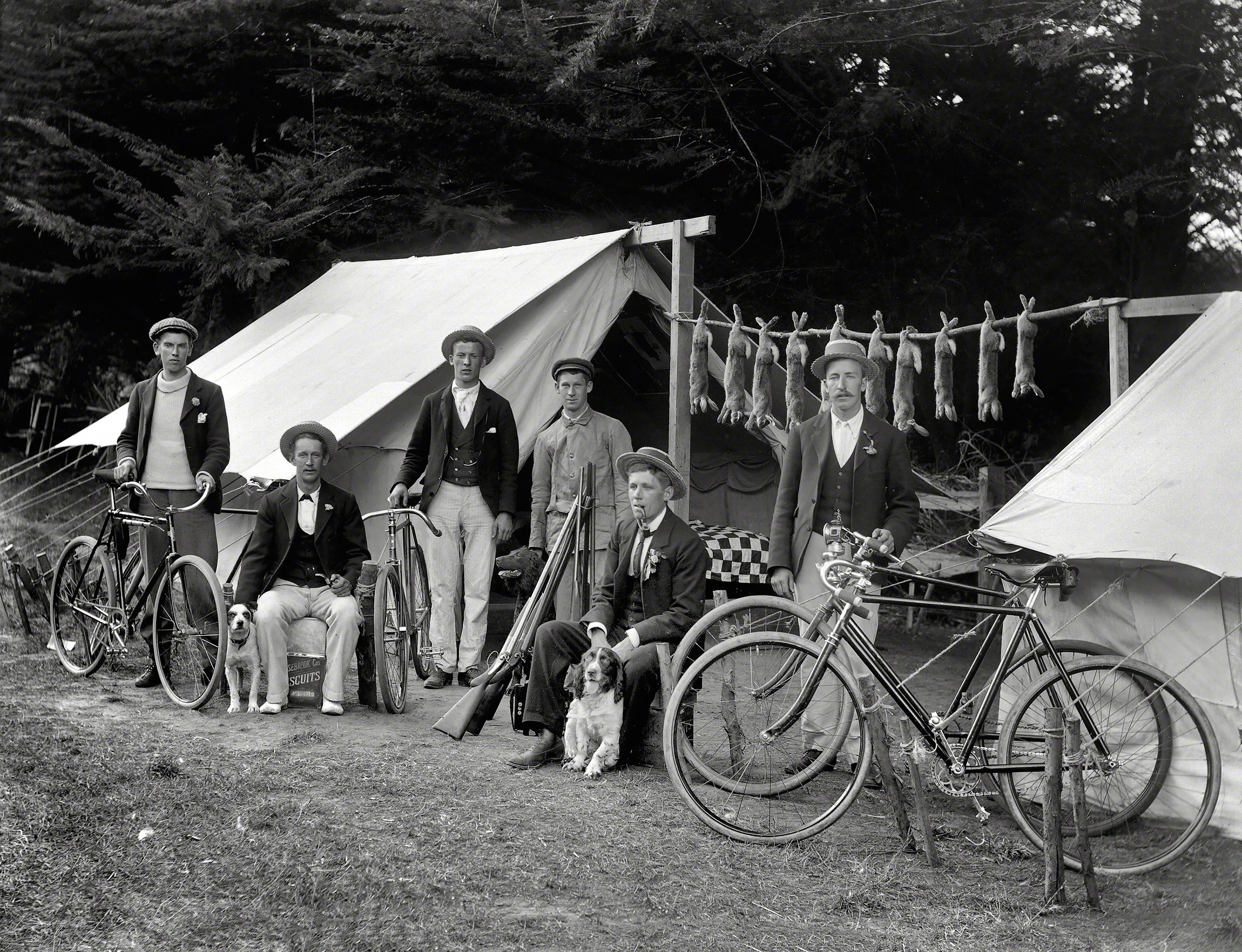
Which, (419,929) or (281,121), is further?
(281,121)

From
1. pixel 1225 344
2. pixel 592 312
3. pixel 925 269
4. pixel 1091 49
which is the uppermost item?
pixel 1091 49

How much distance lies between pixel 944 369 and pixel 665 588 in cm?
172

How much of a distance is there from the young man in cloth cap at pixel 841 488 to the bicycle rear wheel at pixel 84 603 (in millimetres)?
3116

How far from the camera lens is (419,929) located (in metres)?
2.74

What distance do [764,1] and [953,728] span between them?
6.28 metres

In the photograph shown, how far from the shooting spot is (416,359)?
6680 millimetres

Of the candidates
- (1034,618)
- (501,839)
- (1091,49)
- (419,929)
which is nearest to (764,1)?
(1091,49)

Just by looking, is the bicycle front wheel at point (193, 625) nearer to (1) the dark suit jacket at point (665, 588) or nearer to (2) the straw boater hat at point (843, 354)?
(1) the dark suit jacket at point (665, 588)

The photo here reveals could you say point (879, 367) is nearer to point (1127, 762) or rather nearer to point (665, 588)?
point (665, 588)

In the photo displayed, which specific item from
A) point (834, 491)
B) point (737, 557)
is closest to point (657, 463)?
point (834, 491)

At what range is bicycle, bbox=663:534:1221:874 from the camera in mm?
3400

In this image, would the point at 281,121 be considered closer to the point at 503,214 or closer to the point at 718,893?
the point at 503,214

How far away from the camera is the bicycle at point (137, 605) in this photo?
505cm

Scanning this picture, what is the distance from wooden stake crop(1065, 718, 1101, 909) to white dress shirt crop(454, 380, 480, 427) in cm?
342
